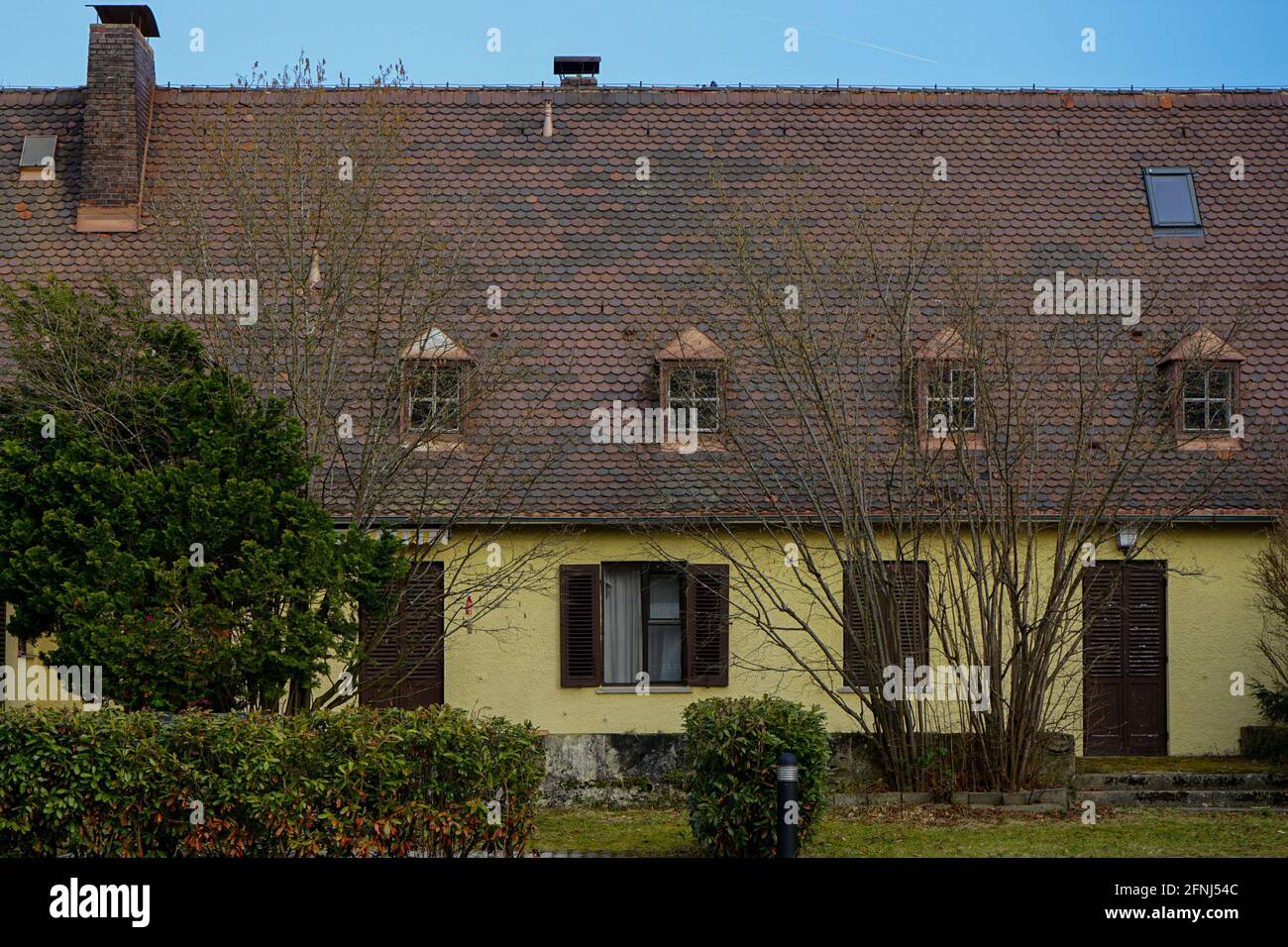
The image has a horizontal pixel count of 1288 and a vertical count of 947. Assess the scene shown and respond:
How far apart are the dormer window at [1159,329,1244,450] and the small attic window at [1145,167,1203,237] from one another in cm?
247

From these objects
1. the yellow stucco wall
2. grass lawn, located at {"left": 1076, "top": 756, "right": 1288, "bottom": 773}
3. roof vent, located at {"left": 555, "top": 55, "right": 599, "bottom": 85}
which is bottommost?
grass lawn, located at {"left": 1076, "top": 756, "right": 1288, "bottom": 773}

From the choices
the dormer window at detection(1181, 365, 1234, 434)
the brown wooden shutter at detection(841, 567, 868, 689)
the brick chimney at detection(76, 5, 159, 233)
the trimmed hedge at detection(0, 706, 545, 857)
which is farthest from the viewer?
the brick chimney at detection(76, 5, 159, 233)

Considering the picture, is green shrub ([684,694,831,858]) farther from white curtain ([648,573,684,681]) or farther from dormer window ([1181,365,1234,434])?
dormer window ([1181,365,1234,434])

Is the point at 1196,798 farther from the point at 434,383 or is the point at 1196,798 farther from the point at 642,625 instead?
the point at 434,383

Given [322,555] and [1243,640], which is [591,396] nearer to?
[322,555]

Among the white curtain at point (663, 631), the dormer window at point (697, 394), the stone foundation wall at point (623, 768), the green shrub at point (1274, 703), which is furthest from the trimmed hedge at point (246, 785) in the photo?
the green shrub at point (1274, 703)

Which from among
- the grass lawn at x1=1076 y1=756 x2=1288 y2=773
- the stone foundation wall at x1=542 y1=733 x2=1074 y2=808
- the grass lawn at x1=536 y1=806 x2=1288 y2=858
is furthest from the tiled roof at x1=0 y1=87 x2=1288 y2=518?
the grass lawn at x1=536 y1=806 x2=1288 y2=858

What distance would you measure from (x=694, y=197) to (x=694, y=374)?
11.9 ft

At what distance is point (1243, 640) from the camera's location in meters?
17.8

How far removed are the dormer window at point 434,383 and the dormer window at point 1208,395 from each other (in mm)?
8095

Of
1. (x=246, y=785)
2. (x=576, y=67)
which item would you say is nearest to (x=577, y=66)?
(x=576, y=67)

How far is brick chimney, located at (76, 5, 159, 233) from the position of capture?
1994 cm

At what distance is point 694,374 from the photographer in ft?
59.0
